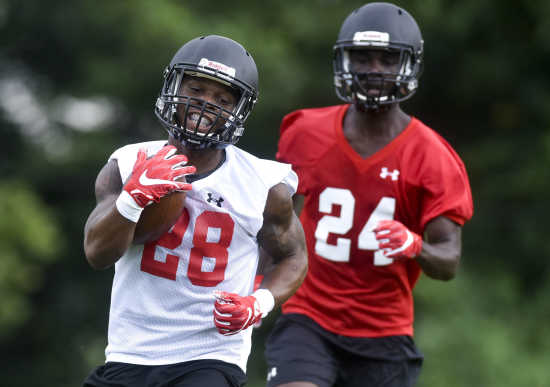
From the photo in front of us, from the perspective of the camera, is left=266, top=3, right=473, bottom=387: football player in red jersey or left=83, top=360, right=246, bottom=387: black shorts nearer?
left=83, top=360, right=246, bottom=387: black shorts

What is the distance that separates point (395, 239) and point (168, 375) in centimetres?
125

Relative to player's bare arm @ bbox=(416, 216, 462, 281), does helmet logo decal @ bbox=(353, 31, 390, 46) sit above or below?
above

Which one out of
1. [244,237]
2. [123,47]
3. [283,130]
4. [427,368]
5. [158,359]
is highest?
[123,47]

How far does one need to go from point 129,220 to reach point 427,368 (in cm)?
783

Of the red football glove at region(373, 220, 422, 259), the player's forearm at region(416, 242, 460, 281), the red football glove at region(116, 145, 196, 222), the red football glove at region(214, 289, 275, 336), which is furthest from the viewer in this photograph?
the player's forearm at region(416, 242, 460, 281)

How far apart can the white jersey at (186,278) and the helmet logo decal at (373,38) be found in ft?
4.41

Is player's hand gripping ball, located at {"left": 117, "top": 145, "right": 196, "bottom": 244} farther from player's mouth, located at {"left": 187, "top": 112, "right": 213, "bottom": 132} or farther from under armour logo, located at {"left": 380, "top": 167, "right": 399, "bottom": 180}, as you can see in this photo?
under armour logo, located at {"left": 380, "top": 167, "right": 399, "bottom": 180}

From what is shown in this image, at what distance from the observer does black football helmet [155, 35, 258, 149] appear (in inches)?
147

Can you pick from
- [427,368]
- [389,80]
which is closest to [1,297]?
[427,368]

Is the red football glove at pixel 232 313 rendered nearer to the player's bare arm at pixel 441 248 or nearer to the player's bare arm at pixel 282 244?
the player's bare arm at pixel 282 244

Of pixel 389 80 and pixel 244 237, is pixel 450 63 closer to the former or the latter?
pixel 389 80

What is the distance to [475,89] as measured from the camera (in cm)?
1305

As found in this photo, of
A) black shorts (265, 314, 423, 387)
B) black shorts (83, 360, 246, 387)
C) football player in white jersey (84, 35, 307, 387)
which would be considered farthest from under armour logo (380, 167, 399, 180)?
black shorts (83, 360, 246, 387)

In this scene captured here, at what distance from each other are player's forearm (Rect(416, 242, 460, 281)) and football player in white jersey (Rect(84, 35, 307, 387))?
883mm
